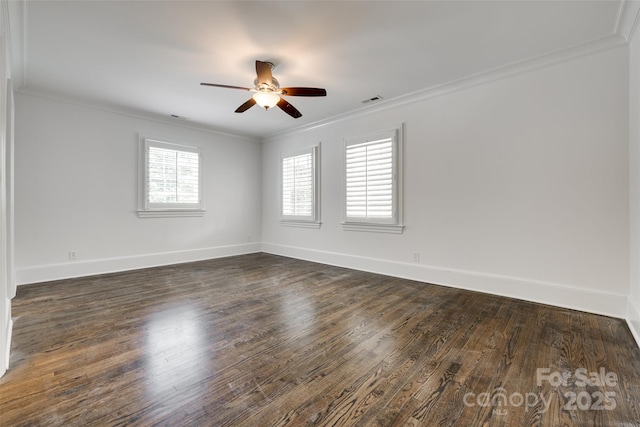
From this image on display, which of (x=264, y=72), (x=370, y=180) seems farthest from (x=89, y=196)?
(x=370, y=180)

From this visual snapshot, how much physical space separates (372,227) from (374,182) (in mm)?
738

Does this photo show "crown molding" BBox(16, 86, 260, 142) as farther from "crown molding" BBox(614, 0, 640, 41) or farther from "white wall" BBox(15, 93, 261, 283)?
"crown molding" BBox(614, 0, 640, 41)

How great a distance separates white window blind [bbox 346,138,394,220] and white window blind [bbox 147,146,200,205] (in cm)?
309

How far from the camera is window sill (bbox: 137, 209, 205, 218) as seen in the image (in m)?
5.03

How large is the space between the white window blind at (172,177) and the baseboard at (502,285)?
3120 millimetres

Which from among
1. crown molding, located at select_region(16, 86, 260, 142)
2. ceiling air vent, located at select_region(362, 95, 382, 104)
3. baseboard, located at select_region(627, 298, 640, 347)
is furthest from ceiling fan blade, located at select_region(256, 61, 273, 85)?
baseboard, located at select_region(627, 298, 640, 347)

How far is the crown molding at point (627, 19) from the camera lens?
227cm

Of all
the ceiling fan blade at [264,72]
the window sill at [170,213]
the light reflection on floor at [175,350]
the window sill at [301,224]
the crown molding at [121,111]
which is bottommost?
the light reflection on floor at [175,350]

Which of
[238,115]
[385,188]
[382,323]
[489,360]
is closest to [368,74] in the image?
[385,188]

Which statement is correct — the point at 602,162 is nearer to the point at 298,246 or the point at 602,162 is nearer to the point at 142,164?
the point at 298,246

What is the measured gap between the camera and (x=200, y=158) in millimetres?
5719

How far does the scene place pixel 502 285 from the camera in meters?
3.42

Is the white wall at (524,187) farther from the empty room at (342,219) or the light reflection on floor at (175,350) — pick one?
the light reflection on floor at (175,350)

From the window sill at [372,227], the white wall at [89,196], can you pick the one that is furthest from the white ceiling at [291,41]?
the window sill at [372,227]
